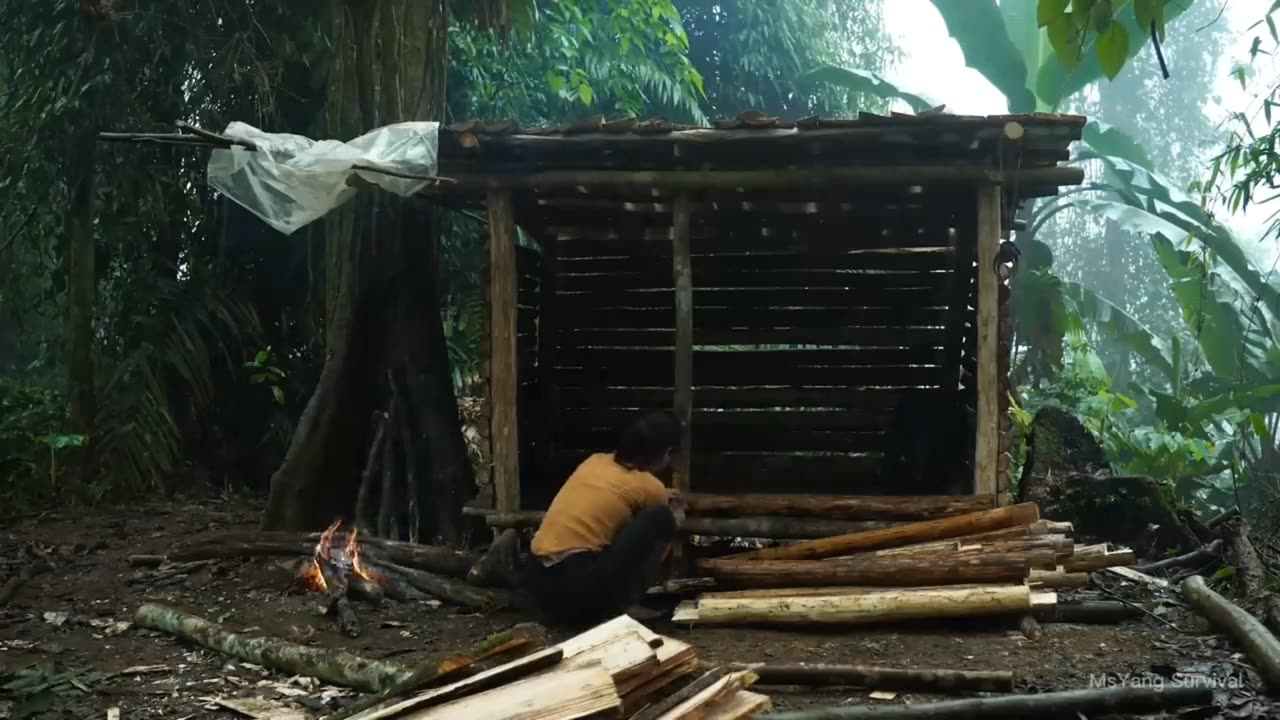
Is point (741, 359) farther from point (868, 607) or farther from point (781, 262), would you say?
point (868, 607)

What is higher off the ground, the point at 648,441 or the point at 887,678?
the point at 648,441

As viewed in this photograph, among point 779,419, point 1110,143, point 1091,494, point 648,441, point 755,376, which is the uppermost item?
point 1110,143

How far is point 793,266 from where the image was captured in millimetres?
8531

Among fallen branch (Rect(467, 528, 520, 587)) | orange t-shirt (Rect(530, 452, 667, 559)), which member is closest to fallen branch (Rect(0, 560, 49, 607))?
fallen branch (Rect(467, 528, 520, 587))

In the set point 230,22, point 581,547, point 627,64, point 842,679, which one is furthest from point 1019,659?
point 627,64

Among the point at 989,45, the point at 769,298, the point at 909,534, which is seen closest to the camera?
the point at 909,534

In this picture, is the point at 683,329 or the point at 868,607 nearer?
the point at 868,607

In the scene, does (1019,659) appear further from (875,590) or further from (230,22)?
(230,22)

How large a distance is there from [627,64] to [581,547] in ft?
31.2

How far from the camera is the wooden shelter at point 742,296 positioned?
6.08 meters

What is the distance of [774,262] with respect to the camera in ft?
28.0

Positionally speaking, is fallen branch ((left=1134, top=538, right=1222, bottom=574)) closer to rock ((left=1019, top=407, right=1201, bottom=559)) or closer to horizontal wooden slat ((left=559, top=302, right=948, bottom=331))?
rock ((left=1019, top=407, right=1201, bottom=559))

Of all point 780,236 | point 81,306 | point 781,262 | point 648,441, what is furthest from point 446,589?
point 81,306

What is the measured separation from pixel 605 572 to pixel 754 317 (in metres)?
4.13
